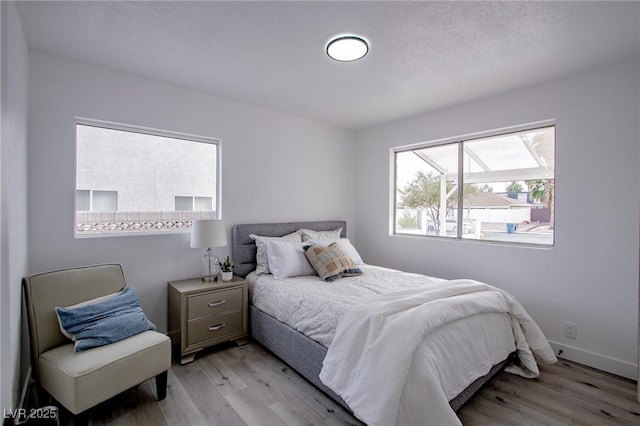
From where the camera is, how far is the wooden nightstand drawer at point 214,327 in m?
2.60

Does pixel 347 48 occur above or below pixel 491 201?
above

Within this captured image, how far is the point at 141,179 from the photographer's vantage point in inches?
111

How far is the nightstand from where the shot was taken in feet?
8.41

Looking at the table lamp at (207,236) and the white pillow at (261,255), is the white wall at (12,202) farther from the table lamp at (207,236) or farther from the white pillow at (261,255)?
the white pillow at (261,255)

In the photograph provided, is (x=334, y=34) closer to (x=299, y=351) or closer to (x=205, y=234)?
(x=205, y=234)

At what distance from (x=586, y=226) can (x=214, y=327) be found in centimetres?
336

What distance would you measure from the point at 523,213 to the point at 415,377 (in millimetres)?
2328

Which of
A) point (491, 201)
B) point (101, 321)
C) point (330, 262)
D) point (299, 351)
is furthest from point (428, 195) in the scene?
point (101, 321)

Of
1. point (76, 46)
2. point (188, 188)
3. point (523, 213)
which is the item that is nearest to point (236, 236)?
point (188, 188)

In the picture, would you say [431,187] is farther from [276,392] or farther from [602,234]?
[276,392]

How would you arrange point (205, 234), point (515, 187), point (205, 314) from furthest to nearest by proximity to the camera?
point (515, 187), point (205, 234), point (205, 314)

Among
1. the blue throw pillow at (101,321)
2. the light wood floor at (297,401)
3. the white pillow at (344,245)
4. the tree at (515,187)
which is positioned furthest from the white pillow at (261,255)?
the tree at (515,187)

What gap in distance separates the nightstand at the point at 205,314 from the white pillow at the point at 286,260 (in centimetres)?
34

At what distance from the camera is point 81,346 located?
6.04ft
